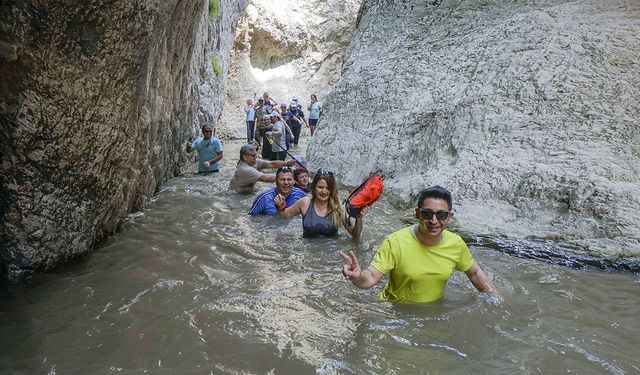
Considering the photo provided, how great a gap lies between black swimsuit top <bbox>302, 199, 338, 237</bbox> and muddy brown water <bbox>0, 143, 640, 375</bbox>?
1.54 ft

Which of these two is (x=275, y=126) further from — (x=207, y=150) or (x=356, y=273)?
(x=356, y=273)

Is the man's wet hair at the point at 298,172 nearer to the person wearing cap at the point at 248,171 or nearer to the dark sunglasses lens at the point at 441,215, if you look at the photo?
the person wearing cap at the point at 248,171

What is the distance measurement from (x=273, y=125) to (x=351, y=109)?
121 inches

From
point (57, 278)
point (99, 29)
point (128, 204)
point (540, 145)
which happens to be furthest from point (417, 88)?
point (57, 278)

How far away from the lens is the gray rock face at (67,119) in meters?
3.95

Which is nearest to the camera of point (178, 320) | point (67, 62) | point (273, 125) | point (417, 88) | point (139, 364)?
point (139, 364)

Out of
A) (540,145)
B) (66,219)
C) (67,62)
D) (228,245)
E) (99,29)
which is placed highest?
(99,29)

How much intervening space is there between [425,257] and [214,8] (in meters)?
12.1

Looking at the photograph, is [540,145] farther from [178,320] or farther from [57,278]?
[57,278]

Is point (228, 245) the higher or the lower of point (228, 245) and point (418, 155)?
the lower

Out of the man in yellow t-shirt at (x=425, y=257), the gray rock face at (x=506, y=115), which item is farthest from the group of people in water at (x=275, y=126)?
the man in yellow t-shirt at (x=425, y=257)

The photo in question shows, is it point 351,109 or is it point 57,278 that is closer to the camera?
point 57,278

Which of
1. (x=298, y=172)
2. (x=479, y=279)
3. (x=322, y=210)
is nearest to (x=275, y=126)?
(x=298, y=172)

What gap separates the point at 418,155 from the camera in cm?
853
